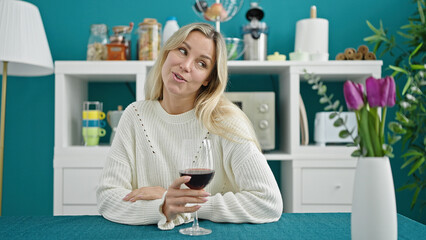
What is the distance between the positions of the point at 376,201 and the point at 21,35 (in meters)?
2.06

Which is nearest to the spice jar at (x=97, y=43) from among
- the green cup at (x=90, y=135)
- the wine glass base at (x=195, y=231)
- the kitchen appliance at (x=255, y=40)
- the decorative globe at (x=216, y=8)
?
the green cup at (x=90, y=135)

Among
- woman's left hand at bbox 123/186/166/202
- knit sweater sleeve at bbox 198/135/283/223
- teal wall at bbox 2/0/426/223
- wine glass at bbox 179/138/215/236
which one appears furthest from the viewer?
teal wall at bbox 2/0/426/223

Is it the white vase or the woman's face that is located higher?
the woman's face

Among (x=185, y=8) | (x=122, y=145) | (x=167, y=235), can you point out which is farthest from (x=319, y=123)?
(x=167, y=235)

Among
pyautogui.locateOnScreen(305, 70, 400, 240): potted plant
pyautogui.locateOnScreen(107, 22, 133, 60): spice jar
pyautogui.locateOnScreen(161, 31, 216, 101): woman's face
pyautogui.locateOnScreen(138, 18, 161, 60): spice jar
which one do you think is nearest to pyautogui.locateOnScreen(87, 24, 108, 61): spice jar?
pyautogui.locateOnScreen(107, 22, 133, 60): spice jar

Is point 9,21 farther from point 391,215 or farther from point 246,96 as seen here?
point 391,215

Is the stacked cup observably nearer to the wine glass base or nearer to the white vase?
the wine glass base

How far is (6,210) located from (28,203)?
155mm

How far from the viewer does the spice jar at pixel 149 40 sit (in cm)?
244

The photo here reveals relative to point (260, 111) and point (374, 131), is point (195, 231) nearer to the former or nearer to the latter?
point (374, 131)

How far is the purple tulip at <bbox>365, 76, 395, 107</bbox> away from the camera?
757 mm

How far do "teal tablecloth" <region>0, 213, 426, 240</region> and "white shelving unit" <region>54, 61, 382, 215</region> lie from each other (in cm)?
128

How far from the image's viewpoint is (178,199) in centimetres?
103

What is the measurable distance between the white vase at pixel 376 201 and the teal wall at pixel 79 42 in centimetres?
199
